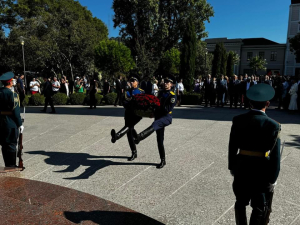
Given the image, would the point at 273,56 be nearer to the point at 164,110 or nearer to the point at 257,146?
the point at 164,110

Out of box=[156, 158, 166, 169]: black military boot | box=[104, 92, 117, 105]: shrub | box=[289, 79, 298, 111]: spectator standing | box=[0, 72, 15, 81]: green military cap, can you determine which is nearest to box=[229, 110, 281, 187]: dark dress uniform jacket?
box=[156, 158, 166, 169]: black military boot

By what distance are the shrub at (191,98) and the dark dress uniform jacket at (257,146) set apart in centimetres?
1343

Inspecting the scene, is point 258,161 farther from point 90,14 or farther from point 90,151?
point 90,14

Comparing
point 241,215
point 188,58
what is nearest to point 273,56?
point 188,58

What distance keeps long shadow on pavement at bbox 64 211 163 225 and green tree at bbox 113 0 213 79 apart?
2766 cm

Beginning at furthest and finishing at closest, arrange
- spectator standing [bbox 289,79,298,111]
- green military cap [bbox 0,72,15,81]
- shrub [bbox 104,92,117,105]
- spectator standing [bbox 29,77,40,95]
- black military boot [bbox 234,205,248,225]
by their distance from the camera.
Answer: spectator standing [bbox 29,77,40,95] < shrub [bbox 104,92,117,105] < spectator standing [bbox 289,79,298,111] < green military cap [bbox 0,72,15,81] < black military boot [bbox 234,205,248,225]

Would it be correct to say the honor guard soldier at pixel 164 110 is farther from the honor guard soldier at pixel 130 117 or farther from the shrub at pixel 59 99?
the shrub at pixel 59 99

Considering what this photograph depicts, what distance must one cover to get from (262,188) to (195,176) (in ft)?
7.98

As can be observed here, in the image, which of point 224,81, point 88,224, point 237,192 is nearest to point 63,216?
point 88,224

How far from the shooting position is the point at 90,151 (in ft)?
22.7

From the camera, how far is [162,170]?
5.58m

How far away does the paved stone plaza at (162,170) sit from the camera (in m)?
4.12

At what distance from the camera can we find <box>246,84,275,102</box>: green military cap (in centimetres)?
286

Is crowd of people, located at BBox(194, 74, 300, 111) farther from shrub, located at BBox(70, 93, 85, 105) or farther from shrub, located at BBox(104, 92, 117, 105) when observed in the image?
shrub, located at BBox(70, 93, 85, 105)
